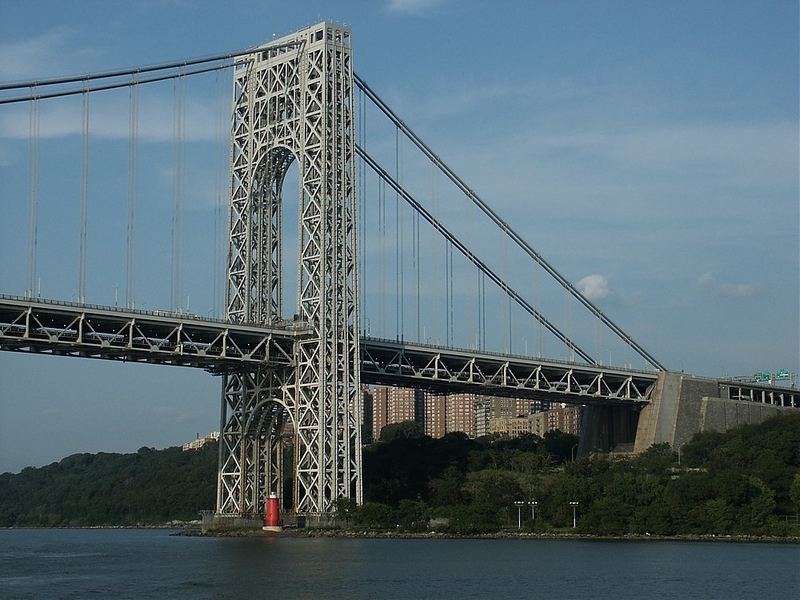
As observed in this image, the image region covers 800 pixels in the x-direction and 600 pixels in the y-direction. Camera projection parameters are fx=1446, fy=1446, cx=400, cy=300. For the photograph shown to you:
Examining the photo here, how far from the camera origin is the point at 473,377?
3610 inches

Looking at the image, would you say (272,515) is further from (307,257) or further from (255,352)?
(307,257)

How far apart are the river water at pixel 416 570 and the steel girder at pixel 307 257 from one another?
5.84m

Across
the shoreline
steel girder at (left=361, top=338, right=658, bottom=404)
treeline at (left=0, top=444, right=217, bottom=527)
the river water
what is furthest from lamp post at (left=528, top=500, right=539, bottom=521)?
treeline at (left=0, top=444, right=217, bottom=527)

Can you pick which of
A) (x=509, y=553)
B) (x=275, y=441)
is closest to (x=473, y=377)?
(x=275, y=441)

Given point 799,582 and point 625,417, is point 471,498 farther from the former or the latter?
point 799,582

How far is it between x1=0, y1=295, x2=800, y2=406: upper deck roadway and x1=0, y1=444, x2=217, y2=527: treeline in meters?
54.1

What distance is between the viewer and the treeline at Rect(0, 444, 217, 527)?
5891 inches

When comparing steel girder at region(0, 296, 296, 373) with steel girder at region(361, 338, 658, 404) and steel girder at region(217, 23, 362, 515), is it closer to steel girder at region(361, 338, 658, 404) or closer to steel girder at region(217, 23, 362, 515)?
steel girder at region(217, 23, 362, 515)

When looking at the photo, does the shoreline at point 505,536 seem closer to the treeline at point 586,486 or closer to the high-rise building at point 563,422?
the treeline at point 586,486

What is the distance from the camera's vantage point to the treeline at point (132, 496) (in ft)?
491

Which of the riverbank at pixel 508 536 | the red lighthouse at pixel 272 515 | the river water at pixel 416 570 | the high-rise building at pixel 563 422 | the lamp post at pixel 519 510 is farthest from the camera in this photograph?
the high-rise building at pixel 563 422

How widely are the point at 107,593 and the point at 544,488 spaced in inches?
1614

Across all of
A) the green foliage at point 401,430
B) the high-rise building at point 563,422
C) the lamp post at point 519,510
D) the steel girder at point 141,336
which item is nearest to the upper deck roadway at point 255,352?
the steel girder at point 141,336

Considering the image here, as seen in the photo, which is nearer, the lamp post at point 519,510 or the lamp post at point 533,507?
the lamp post at point 519,510
